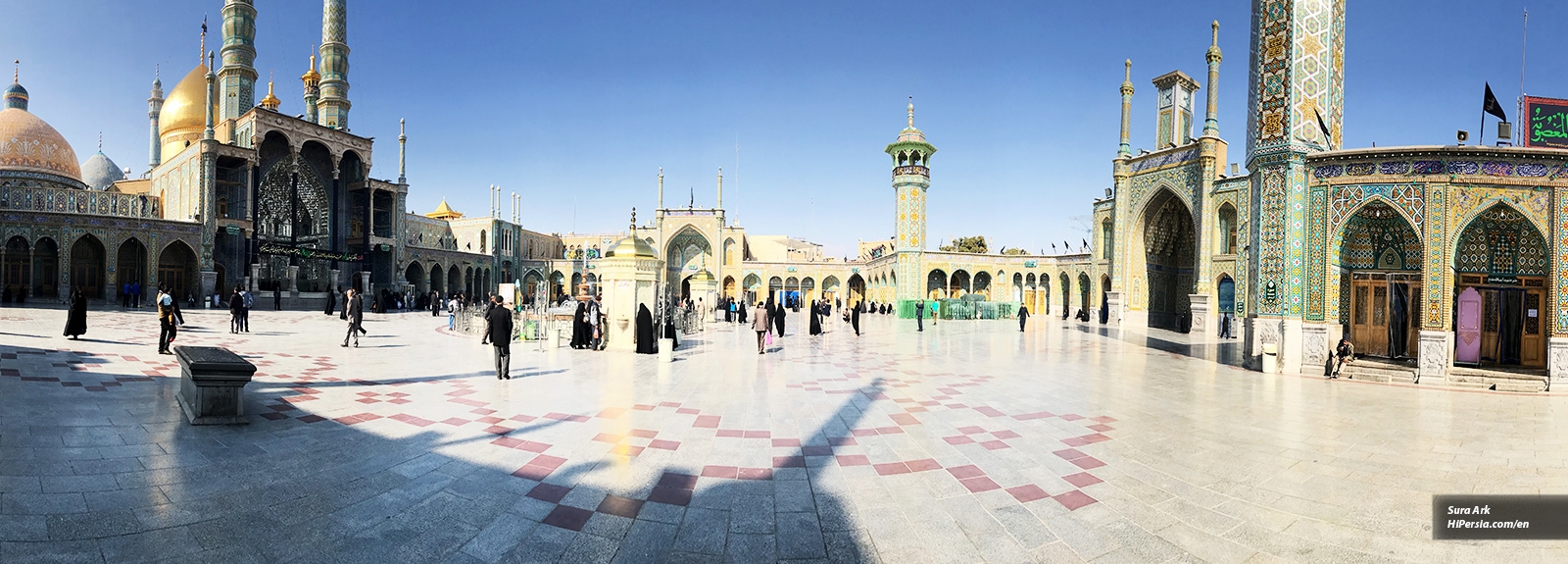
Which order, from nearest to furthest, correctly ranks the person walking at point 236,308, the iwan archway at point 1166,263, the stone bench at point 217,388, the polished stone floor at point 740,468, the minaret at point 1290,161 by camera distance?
the polished stone floor at point 740,468, the stone bench at point 217,388, the minaret at point 1290,161, the person walking at point 236,308, the iwan archway at point 1166,263

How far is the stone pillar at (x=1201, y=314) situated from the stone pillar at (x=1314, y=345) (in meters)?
9.78

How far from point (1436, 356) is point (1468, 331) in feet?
6.77

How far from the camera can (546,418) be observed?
20.3ft

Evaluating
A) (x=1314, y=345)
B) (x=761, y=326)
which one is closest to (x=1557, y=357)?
(x=1314, y=345)

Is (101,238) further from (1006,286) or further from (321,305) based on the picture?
(1006,286)

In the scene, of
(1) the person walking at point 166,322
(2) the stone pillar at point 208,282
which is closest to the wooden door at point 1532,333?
(1) the person walking at point 166,322

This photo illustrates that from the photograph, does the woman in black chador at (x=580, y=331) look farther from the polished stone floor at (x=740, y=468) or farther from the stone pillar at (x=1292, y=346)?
the stone pillar at (x=1292, y=346)

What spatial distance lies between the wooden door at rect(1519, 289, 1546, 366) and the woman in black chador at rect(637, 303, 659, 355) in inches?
602

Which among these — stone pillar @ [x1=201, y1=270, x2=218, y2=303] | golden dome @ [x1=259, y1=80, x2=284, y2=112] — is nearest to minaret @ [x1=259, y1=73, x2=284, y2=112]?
golden dome @ [x1=259, y1=80, x2=284, y2=112]

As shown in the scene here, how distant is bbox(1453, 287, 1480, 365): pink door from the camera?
37.5 ft

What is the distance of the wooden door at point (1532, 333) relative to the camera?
11.2 metres

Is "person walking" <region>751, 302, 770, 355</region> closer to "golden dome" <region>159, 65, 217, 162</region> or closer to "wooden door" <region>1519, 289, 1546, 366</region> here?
"wooden door" <region>1519, 289, 1546, 366</region>

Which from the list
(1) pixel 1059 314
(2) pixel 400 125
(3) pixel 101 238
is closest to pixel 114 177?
(2) pixel 400 125

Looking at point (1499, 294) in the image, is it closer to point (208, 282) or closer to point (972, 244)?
point (208, 282)
